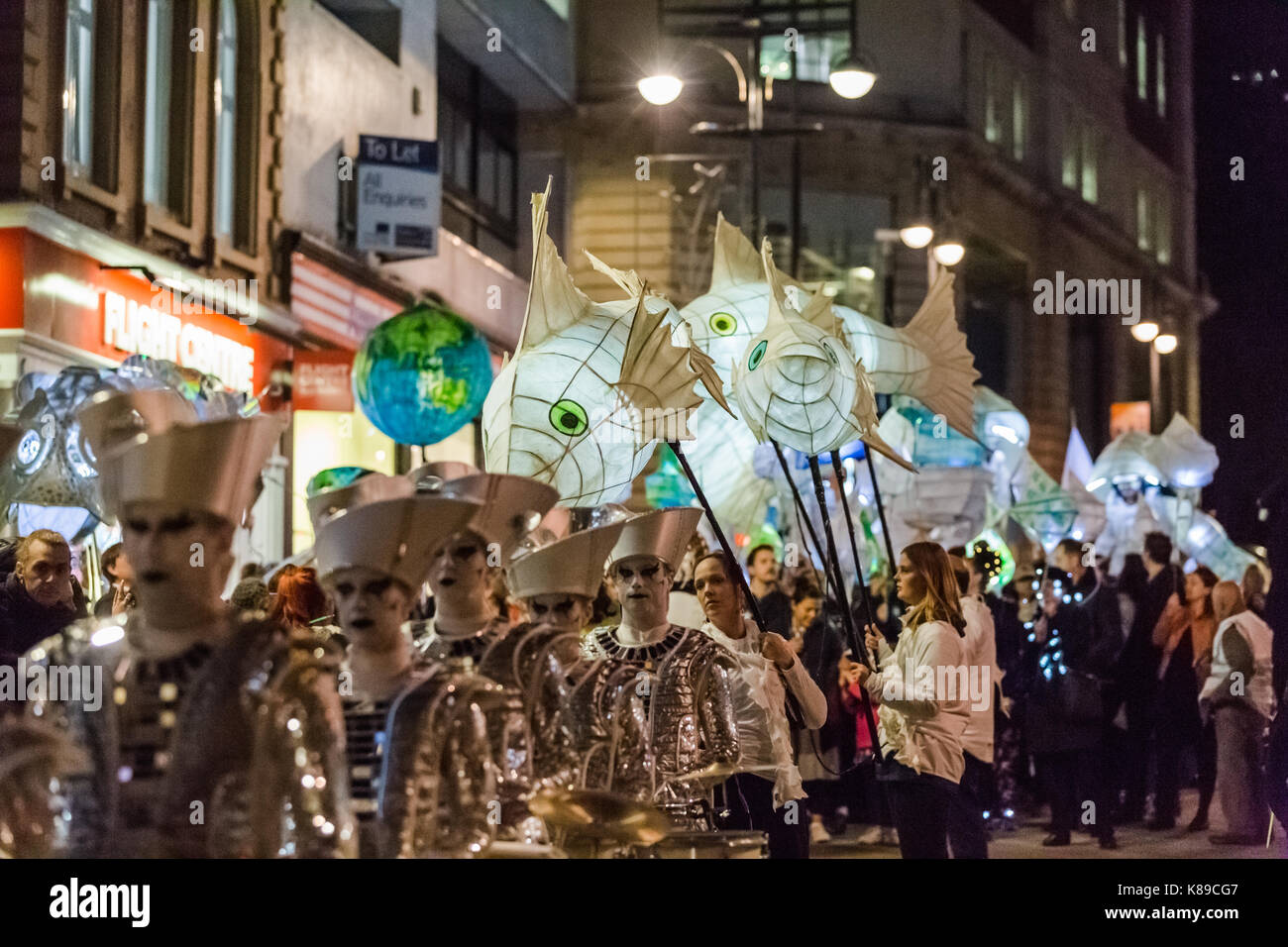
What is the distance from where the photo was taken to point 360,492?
540 cm

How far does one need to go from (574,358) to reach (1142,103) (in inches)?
889

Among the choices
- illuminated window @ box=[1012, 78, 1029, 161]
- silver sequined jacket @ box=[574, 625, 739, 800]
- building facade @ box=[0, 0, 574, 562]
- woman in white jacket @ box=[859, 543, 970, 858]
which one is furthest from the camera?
illuminated window @ box=[1012, 78, 1029, 161]

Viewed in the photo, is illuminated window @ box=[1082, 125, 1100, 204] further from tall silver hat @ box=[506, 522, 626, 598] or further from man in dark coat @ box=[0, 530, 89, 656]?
tall silver hat @ box=[506, 522, 626, 598]

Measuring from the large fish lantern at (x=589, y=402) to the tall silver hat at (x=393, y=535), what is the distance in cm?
310

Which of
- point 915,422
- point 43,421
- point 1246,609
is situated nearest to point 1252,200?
point 915,422

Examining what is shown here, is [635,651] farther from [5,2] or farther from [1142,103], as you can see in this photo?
[1142,103]

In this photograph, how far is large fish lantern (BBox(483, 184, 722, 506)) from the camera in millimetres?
8109

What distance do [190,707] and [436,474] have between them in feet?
6.28

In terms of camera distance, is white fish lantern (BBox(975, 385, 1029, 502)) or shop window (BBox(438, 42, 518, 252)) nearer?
white fish lantern (BBox(975, 385, 1029, 502))

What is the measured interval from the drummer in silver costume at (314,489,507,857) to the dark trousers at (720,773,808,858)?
10.4 feet

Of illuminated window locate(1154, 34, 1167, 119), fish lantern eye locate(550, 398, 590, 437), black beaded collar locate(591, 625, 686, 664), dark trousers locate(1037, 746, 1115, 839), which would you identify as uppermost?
illuminated window locate(1154, 34, 1167, 119)

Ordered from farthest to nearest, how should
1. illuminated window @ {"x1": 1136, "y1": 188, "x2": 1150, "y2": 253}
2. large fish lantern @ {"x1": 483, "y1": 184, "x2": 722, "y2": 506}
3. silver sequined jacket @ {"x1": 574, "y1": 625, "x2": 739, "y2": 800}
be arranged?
illuminated window @ {"x1": 1136, "y1": 188, "x2": 1150, "y2": 253} < large fish lantern @ {"x1": 483, "y1": 184, "x2": 722, "y2": 506} < silver sequined jacket @ {"x1": 574, "y1": 625, "x2": 739, "y2": 800}

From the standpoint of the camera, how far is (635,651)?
7.02 m

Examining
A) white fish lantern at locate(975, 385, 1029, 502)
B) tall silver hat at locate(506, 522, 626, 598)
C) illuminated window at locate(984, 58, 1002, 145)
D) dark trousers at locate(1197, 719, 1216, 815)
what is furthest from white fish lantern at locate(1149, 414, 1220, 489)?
illuminated window at locate(984, 58, 1002, 145)
